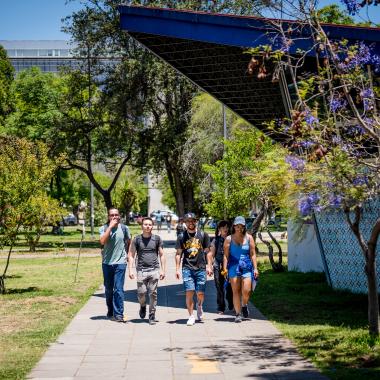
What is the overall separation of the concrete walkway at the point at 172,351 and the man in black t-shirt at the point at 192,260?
19.3 inches

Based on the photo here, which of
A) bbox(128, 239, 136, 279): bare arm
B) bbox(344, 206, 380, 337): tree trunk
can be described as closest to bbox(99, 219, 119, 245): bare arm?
bbox(128, 239, 136, 279): bare arm

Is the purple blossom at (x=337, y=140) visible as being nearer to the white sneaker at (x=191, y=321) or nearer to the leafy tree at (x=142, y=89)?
the white sneaker at (x=191, y=321)

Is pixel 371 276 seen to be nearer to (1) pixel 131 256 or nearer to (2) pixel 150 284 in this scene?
(2) pixel 150 284

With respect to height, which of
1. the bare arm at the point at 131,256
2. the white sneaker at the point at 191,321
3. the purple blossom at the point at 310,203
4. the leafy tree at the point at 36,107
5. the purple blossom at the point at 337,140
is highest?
the leafy tree at the point at 36,107

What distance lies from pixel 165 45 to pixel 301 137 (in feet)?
Answer: 27.3

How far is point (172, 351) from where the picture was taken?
9.28m

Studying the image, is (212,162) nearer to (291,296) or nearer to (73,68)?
(73,68)

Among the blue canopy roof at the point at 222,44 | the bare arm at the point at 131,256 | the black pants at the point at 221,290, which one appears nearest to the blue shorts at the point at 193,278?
the bare arm at the point at 131,256

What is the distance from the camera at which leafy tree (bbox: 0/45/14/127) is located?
2031 inches

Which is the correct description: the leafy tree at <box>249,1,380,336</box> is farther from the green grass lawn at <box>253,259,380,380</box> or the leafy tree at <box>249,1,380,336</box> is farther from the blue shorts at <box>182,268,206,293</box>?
the blue shorts at <box>182,268,206,293</box>

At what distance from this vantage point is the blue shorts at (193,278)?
11.6 meters

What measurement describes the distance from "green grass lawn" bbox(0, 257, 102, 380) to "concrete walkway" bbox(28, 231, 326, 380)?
0.81 feet

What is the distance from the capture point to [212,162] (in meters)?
34.5

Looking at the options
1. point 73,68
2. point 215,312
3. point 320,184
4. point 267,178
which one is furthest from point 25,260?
point 320,184
